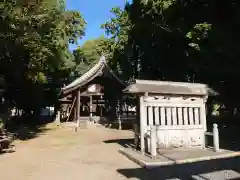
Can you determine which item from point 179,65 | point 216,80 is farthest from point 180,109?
point 179,65

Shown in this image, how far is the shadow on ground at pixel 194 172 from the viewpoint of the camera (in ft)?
25.2

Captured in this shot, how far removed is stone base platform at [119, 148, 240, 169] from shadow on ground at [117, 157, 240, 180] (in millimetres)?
378

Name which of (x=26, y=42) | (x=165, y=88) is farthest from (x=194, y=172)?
(x=26, y=42)

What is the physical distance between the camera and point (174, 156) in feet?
34.2

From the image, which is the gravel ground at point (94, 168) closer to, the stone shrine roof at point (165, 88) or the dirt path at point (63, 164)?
the dirt path at point (63, 164)

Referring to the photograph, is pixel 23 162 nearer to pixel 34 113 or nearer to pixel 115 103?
pixel 115 103

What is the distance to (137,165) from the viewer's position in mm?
9617

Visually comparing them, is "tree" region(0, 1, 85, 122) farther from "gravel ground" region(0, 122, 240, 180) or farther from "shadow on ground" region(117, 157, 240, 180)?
"shadow on ground" region(117, 157, 240, 180)

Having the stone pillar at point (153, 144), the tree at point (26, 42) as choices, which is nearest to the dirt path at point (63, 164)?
the stone pillar at point (153, 144)

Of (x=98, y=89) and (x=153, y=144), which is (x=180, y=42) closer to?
(x=98, y=89)

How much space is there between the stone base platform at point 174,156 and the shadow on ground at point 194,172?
38 cm

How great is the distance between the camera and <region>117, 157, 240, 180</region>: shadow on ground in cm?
767

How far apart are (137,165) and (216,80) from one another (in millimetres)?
10461

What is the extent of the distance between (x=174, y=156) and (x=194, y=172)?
7.33 ft
